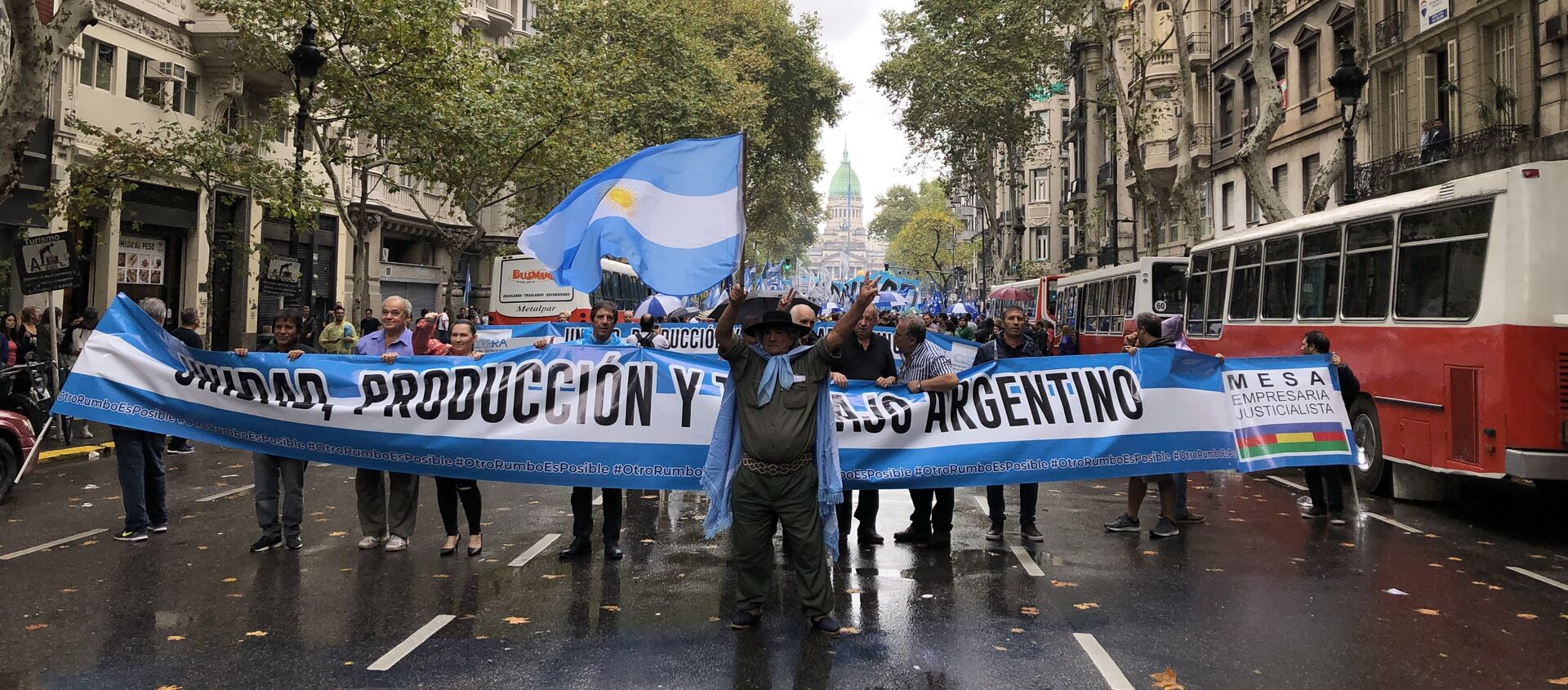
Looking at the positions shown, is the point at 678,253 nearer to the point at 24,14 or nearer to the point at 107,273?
the point at 24,14

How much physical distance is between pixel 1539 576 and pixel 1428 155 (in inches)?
752

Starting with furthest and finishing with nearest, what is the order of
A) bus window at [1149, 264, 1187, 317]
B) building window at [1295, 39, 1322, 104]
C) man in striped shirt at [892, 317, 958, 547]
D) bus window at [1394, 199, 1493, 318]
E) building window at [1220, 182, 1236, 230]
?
1. building window at [1220, 182, 1236, 230]
2. building window at [1295, 39, 1322, 104]
3. bus window at [1149, 264, 1187, 317]
4. bus window at [1394, 199, 1493, 318]
5. man in striped shirt at [892, 317, 958, 547]

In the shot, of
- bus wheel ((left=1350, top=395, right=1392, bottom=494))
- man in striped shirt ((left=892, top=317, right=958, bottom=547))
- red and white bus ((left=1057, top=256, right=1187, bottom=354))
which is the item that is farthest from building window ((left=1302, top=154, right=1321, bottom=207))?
man in striped shirt ((left=892, top=317, right=958, bottom=547))

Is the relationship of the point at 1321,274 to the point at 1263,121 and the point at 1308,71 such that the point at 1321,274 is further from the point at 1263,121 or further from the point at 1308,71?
the point at 1308,71

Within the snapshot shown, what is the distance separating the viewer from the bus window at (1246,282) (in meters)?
14.1

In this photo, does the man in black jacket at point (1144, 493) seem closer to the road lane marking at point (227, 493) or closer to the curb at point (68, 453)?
the road lane marking at point (227, 493)

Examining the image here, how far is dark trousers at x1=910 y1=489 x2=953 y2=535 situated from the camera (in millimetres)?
8531

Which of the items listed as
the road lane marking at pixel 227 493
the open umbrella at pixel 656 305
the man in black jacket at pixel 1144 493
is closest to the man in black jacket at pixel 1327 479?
the man in black jacket at pixel 1144 493

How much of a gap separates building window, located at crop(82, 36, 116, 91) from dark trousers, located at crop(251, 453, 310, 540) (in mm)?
17858

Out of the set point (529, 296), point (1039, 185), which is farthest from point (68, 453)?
point (1039, 185)

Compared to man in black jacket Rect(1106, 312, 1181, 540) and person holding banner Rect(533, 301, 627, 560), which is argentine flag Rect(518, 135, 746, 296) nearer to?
person holding banner Rect(533, 301, 627, 560)

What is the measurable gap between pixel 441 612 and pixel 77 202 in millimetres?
16725

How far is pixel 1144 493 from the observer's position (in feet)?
30.2

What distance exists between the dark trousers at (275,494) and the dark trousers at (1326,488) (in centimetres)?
840
